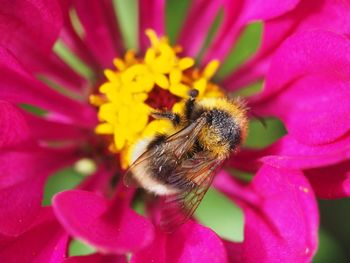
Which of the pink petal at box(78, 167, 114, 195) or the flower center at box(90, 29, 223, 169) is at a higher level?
the flower center at box(90, 29, 223, 169)

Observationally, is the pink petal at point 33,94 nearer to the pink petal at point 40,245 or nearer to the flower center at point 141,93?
the flower center at point 141,93

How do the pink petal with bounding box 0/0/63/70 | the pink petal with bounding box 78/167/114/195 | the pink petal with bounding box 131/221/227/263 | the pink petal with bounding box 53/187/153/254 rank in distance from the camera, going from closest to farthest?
the pink petal with bounding box 53/187/153/254, the pink petal with bounding box 131/221/227/263, the pink petal with bounding box 0/0/63/70, the pink petal with bounding box 78/167/114/195

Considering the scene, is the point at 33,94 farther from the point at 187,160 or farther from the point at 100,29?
the point at 187,160

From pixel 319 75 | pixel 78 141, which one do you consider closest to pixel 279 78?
pixel 319 75

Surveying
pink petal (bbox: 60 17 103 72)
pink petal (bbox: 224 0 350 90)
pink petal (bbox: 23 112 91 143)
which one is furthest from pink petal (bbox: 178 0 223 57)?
pink petal (bbox: 23 112 91 143)

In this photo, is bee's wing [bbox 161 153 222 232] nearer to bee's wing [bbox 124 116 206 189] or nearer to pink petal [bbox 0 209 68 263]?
bee's wing [bbox 124 116 206 189]

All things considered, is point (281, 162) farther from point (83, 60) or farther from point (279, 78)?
point (83, 60)
